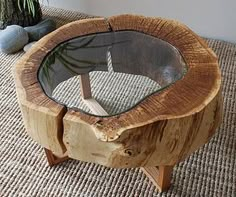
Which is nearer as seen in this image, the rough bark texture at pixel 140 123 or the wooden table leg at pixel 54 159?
A: the rough bark texture at pixel 140 123

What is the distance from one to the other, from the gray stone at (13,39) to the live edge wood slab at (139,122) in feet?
2.45

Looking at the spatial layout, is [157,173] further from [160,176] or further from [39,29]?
[39,29]

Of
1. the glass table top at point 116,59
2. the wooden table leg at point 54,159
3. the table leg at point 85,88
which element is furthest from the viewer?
the table leg at point 85,88

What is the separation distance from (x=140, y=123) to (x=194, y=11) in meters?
1.08

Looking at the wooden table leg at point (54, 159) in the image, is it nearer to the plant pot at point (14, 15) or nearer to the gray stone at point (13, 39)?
the gray stone at point (13, 39)

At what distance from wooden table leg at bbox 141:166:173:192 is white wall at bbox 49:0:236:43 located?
89 cm

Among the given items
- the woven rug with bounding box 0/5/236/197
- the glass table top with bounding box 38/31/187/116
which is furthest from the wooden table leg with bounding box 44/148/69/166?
the glass table top with bounding box 38/31/187/116

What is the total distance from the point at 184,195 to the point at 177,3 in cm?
97

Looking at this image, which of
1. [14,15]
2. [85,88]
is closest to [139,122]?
[85,88]

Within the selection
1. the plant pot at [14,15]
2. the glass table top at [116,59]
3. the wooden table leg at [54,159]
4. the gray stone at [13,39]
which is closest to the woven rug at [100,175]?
the wooden table leg at [54,159]

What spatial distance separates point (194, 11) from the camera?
5.86ft

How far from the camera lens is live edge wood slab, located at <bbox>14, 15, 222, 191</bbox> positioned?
0.86 m

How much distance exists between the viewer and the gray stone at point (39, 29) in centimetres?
185

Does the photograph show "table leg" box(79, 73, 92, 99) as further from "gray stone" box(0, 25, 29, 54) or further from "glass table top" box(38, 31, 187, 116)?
"gray stone" box(0, 25, 29, 54)
